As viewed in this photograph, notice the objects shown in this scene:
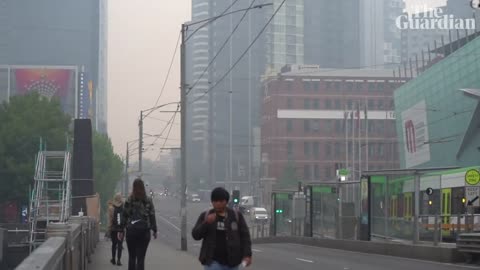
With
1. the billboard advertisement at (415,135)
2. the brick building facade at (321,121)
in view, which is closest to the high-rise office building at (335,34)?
the brick building facade at (321,121)

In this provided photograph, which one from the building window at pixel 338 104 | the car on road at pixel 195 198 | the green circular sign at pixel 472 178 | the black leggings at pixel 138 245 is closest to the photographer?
the black leggings at pixel 138 245

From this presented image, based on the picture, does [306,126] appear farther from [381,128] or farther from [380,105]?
[380,105]

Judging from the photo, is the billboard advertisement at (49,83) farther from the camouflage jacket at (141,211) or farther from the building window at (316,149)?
the camouflage jacket at (141,211)

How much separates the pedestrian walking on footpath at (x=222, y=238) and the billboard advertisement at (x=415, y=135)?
73.3 m

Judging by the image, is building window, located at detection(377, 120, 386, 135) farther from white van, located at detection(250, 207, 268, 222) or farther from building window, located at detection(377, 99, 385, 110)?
white van, located at detection(250, 207, 268, 222)

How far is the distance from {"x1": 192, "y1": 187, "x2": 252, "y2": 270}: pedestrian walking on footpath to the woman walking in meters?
4.27

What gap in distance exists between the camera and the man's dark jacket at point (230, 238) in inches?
366

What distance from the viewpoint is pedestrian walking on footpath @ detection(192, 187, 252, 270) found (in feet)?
30.5

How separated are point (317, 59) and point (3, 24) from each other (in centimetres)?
6059

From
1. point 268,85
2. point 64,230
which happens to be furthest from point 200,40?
point 64,230

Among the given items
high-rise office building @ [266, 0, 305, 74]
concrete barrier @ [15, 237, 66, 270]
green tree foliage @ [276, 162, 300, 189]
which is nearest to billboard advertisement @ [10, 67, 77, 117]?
green tree foliage @ [276, 162, 300, 189]

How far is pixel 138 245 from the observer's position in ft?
45.5

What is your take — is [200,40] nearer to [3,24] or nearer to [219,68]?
[219,68]

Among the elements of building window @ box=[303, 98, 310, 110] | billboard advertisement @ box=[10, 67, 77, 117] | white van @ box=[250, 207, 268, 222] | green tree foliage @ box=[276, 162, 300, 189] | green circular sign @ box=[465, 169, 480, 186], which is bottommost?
white van @ box=[250, 207, 268, 222]
